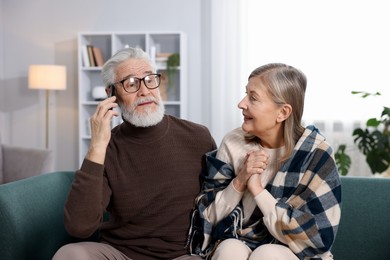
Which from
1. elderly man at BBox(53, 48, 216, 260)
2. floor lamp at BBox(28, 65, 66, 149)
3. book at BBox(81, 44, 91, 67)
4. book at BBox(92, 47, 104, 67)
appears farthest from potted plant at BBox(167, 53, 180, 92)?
elderly man at BBox(53, 48, 216, 260)

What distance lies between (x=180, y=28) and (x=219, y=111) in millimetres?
973

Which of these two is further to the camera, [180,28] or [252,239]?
[180,28]

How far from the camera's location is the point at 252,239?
6.29 feet

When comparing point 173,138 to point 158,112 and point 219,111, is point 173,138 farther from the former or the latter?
point 219,111

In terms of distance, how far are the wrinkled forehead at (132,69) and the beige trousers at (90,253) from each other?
625mm

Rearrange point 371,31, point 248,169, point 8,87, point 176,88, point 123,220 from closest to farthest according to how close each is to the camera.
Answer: point 248,169 < point 123,220 < point 371,31 < point 176,88 < point 8,87

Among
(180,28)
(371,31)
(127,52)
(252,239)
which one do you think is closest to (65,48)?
(180,28)

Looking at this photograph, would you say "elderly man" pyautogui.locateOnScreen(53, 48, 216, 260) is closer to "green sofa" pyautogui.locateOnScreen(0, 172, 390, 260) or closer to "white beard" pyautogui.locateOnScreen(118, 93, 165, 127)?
"white beard" pyautogui.locateOnScreen(118, 93, 165, 127)

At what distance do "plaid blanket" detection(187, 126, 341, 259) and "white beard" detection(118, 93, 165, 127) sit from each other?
0.86ft

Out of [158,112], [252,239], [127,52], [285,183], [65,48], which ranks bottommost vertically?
[252,239]

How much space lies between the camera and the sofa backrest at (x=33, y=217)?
1.91 metres

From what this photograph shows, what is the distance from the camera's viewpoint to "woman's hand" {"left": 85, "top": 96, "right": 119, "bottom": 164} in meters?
1.92

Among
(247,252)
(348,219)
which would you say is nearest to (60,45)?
(348,219)

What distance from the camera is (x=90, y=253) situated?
192cm
